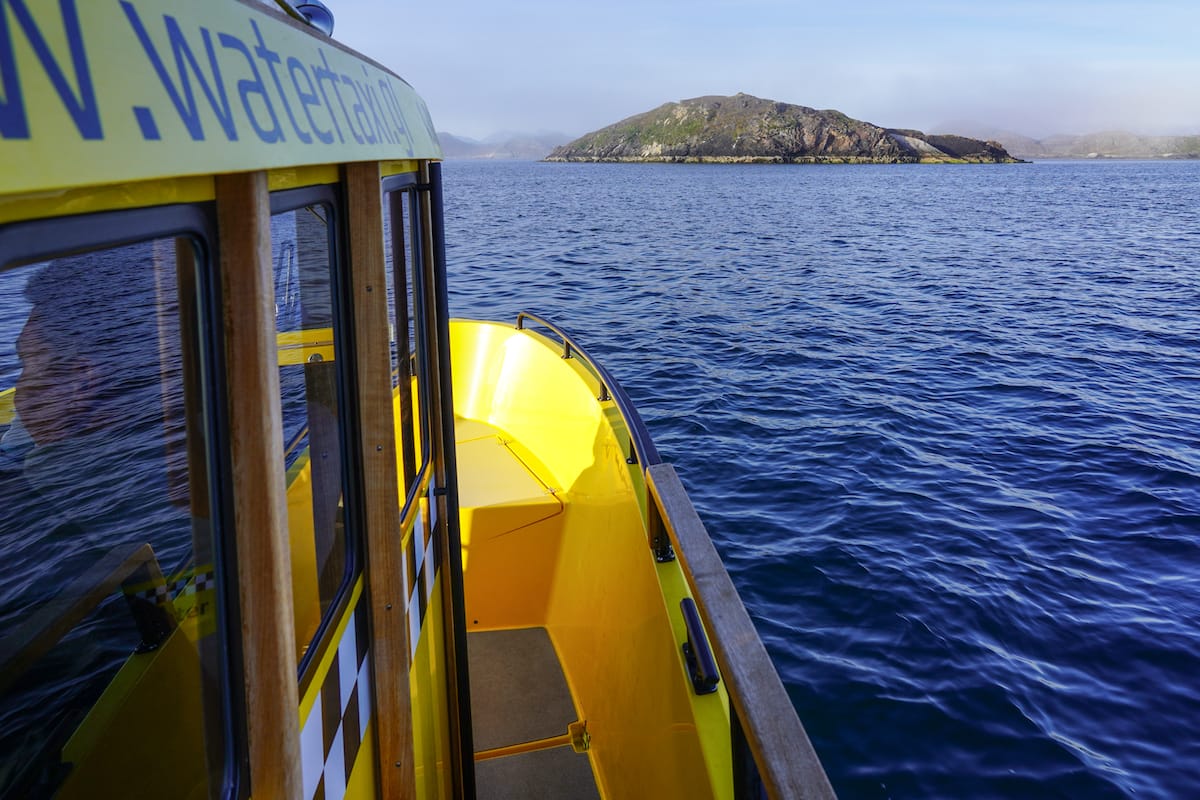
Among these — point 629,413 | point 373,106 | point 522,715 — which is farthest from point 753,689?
point 522,715

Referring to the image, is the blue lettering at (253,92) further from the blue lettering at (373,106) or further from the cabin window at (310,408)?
the blue lettering at (373,106)

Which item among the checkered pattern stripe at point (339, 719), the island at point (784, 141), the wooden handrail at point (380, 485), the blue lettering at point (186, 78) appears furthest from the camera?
the island at point (784, 141)

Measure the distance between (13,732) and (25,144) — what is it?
2.68 feet

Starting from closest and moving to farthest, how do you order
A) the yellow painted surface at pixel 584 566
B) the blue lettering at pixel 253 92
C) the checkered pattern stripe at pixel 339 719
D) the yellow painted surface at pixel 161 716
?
the blue lettering at pixel 253 92 < the yellow painted surface at pixel 161 716 < the checkered pattern stripe at pixel 339 719 < the yellow painted surface at pixel 584 566

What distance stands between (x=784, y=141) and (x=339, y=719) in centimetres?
15903

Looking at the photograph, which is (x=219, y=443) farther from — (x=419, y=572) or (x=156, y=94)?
(x=419, y=572)

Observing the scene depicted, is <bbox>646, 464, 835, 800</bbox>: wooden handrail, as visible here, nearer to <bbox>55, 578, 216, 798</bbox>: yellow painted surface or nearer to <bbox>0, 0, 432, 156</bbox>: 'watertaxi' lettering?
<bbox>55, 578, 216, 798</bbox>: yellow painted surface

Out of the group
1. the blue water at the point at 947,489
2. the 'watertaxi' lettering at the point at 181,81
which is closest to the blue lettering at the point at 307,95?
the 'watertaxi' lettering at the point at 181,81

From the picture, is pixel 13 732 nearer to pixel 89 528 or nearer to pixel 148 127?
pixel 89 528

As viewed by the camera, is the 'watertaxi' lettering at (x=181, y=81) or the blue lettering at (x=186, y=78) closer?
the 'watertaxi' lettering at (x=181, y=81)

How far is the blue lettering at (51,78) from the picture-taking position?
2.06 feet

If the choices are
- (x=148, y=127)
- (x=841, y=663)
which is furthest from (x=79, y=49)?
(x=841, y=663)

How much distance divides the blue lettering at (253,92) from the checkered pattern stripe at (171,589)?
0.68 m

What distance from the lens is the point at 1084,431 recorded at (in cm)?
982
